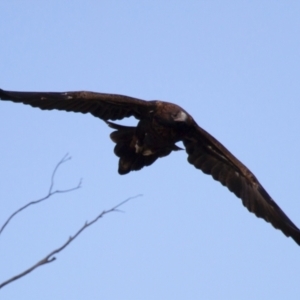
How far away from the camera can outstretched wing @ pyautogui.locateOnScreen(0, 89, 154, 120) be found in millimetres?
8844

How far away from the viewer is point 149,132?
9.44 metres

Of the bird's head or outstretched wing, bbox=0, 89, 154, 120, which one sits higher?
outstretched wing, bbox=0, 89, 154, 120

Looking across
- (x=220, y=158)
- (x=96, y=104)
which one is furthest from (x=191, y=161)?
(x=96, y=104)

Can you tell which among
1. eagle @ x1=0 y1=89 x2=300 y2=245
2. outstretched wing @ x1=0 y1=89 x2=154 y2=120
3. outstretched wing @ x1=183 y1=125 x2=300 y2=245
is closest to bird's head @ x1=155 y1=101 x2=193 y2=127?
eagle @ x1=0 y1=89 x2=300 y2=245

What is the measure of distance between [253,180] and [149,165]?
1617 millimetres

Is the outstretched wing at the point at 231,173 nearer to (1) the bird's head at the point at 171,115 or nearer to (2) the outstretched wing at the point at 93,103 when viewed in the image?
(1) the bird's head at the point at 171,115

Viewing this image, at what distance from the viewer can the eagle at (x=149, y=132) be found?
9188 mm

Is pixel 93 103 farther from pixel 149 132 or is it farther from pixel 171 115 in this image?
pixel 171 115

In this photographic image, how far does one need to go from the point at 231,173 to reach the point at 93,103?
2.41 metres

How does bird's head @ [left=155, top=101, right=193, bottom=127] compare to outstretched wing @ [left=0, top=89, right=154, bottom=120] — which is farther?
bird's head @ [left=155, top=101, right=193, bottom=127]

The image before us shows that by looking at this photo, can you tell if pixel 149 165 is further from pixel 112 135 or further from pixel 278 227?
pixel 278 227

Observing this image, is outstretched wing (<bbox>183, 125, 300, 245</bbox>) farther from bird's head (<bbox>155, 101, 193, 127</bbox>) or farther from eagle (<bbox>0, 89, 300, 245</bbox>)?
bird's head (<bbox>155, 101, 193, 127</bbox>)

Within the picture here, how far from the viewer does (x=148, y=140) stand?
30.8 ft

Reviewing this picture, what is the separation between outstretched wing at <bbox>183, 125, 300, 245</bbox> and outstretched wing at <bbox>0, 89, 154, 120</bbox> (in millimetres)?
973
